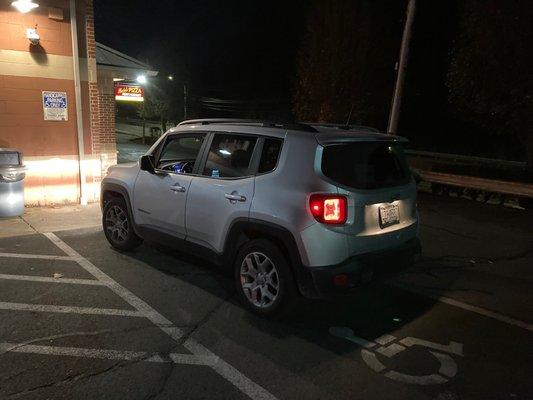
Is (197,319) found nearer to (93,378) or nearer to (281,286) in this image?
(281,286)

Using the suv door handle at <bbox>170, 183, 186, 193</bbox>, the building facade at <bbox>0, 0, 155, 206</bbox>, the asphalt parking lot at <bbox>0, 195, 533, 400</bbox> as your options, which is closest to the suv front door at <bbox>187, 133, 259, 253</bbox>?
the suv door handle at <bbox>170, 183, 186, 193</bbox>

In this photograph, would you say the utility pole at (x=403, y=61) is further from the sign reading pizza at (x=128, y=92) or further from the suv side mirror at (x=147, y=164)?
the sign reading pizza at (x=128, y=92)

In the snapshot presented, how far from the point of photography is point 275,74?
44594 millimetres

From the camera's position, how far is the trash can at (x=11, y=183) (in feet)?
26.5

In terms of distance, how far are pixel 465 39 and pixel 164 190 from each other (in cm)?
1164

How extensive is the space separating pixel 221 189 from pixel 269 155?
63 cm

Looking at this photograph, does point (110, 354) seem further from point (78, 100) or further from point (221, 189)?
point (78, 100)

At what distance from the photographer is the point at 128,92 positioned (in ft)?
92.8

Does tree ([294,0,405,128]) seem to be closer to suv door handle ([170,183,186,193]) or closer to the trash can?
the trash can

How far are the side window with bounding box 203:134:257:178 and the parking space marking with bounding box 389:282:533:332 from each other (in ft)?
7.78

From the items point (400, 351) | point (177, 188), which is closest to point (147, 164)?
point (177, 188)

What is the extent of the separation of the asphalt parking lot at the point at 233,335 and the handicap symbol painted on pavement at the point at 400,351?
0.01 metres

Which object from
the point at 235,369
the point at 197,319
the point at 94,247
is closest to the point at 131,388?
the point at 235,369

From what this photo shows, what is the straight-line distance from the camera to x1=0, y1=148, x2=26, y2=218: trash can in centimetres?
807
